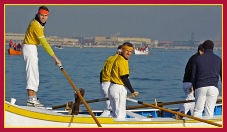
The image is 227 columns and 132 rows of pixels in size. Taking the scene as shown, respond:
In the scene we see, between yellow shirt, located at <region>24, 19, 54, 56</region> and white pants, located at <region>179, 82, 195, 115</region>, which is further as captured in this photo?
white pants, located at <region>179, 82, 195, 115</region>

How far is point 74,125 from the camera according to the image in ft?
38.3

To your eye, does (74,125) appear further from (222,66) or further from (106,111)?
(222,66)

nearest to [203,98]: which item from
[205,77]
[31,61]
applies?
[205,77]

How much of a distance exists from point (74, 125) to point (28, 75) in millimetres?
1319

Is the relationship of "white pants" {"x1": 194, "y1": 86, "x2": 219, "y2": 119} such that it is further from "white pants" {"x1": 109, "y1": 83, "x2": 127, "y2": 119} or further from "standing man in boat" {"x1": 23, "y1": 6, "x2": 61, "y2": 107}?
"standing man in boat" {"x1": 23, "y1": 6, "x2": 61, "y2": 107}

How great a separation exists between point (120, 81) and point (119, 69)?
0.74ft

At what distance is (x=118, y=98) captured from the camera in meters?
11.9

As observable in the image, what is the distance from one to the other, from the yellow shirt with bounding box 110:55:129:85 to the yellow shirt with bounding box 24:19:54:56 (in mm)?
1243

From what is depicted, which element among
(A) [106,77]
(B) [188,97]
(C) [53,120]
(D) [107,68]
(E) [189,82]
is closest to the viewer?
(C) [53,120]

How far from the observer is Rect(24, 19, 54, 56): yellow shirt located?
11992 millimetres

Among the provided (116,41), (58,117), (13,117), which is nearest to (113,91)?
(58,117)

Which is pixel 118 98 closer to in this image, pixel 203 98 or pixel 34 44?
pixel 203 98

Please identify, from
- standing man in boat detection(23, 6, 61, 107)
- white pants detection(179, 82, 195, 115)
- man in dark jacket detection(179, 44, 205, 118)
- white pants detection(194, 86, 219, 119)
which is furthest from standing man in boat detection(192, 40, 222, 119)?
standing man in boat detection(23, 6, 61, 107)

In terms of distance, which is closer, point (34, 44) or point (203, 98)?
point (34, 44)
